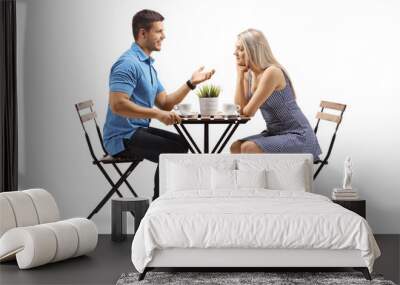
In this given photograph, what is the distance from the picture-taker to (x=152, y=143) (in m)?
7.29

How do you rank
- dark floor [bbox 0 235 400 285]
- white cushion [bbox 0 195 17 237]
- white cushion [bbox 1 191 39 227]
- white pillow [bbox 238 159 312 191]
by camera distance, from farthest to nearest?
white pillow [bbox 238 159 312 191] < white cushion [bbox 1 191 39 227] < white cushion [bbox 0 195 17 237] < dark floor [bbox 0 235 400 285]

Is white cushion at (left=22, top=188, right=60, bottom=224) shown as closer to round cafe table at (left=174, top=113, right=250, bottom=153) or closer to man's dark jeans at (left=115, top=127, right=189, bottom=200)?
man's dark jeans at (left=115, top=127, right=189, bottom=200)

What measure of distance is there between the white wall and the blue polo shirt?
12cm

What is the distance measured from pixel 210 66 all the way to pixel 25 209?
239cm

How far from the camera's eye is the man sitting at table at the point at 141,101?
722 centimetres

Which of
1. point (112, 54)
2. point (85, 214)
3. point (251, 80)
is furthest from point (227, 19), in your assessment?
point (85, 214)

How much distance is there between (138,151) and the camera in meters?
7.29

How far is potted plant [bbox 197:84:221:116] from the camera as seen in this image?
717cm

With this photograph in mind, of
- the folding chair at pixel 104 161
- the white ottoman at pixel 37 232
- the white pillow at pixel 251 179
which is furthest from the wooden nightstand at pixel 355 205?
the white ottoman at pixel 37 232

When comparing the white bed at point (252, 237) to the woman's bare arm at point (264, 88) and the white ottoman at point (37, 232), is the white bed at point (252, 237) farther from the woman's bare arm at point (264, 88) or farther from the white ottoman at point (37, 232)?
the woman's bare arm at point (264, 88)

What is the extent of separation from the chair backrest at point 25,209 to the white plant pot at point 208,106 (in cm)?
170

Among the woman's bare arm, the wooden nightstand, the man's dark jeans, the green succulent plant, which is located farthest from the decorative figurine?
the man's dark jeans

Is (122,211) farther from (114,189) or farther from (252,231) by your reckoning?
(252,231)

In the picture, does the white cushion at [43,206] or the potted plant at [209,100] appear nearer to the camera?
the white cushion at [43,206]
